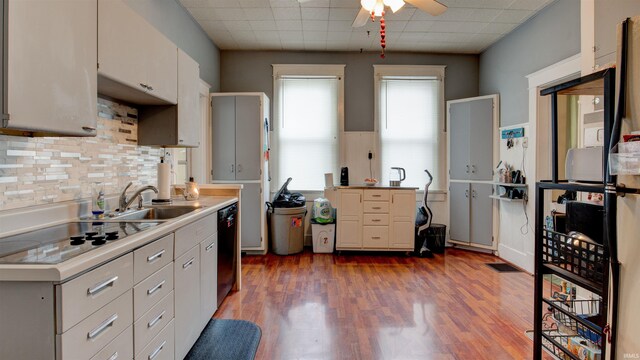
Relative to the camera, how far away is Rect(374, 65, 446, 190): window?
16.1 ft

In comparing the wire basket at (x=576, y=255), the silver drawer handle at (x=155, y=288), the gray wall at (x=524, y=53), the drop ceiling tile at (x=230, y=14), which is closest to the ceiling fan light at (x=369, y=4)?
the drop ceiling tile at (x=230, y=14)

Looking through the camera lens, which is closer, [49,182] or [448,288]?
[49,182]

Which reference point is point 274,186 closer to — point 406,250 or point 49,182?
point 406,250

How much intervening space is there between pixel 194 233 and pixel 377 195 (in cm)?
282

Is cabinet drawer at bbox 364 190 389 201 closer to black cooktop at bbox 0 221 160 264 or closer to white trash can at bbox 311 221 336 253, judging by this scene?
white trash can at bbox 311 221 336 253

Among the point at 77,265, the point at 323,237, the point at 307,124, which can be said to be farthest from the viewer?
the point at 307,124

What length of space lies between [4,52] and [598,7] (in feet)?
8.86

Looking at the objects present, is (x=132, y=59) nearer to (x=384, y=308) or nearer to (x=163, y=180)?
(x=163, y=180)

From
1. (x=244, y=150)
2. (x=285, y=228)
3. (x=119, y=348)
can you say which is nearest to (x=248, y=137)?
(x=244, y=150)

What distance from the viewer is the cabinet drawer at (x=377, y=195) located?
14.4 feet

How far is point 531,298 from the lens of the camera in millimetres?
2994

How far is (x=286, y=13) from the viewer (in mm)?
3684

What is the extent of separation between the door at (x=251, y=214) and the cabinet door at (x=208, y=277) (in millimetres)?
1780

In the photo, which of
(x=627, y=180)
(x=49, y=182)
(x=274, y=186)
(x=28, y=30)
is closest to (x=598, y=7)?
Answer: (x=627, y=180)
